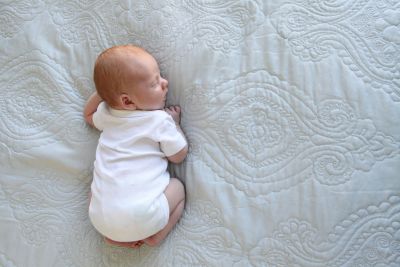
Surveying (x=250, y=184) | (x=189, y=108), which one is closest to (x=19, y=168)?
(x=189, y=108)

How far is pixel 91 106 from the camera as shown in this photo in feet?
3.26

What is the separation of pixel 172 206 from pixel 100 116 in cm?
24

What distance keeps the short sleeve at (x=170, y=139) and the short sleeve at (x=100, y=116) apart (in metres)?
0.13

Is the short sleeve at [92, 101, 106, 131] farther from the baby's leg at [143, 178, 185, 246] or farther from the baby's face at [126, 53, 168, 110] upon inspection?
the baby's leg at [143, 178, 185, 246]

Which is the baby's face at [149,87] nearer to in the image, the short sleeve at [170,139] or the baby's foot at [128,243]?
the short sleeve at [170,139]

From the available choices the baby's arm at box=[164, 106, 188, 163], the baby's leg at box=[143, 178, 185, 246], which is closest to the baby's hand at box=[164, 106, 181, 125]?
the baby's arm at box=[164, 106, 188, 163]

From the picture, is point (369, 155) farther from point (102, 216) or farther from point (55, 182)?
point (55, 182)

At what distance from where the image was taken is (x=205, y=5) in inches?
39.6

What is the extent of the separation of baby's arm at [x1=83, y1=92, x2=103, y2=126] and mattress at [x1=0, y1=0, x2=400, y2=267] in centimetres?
2

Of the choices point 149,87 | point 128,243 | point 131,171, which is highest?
point 149,87

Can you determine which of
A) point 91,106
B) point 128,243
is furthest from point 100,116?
point 128,243

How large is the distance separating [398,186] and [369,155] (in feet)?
0.25

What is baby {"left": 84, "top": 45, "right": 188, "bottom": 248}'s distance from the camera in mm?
855

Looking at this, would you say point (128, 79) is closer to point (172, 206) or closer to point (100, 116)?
point (100, 116)
